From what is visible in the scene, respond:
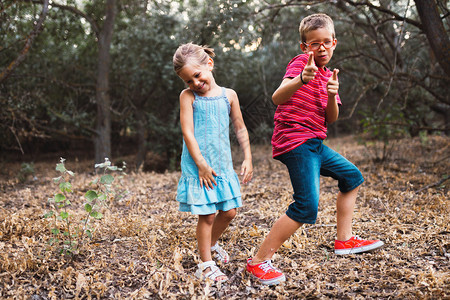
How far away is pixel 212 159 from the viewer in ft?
7.51

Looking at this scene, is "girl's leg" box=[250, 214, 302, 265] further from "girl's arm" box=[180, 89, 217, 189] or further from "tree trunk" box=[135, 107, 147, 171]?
"tree trunk" box=[135, 107, 147, 171]

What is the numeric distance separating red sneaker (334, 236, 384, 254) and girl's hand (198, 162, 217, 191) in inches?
43.6

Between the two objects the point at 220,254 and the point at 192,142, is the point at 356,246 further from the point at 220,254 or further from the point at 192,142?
the point at 192,142

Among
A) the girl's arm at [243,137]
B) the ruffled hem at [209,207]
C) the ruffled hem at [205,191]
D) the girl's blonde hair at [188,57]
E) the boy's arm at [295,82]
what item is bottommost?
the ruffled hem at [209,207]

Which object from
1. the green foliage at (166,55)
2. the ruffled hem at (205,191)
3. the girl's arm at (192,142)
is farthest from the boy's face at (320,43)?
the green foliage at (166,55)

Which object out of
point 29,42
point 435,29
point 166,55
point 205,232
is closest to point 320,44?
point 205,232

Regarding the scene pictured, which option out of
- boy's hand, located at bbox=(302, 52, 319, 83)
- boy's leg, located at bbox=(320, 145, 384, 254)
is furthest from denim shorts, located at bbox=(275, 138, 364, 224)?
boy's hand, located at bbox=(302, 52, 319, 83)

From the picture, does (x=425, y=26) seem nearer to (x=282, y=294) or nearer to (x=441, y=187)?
(x=441, y=187)

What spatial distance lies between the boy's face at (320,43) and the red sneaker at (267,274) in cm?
128

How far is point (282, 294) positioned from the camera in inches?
86.9

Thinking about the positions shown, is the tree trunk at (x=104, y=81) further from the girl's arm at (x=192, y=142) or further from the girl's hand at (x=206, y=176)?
the girl's hand at (x=206, y=176)

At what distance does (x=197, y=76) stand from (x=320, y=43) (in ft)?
2.42

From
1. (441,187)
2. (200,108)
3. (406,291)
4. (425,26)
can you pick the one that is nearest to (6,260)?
(200,108)

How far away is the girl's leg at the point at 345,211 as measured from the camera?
8.56 ft
